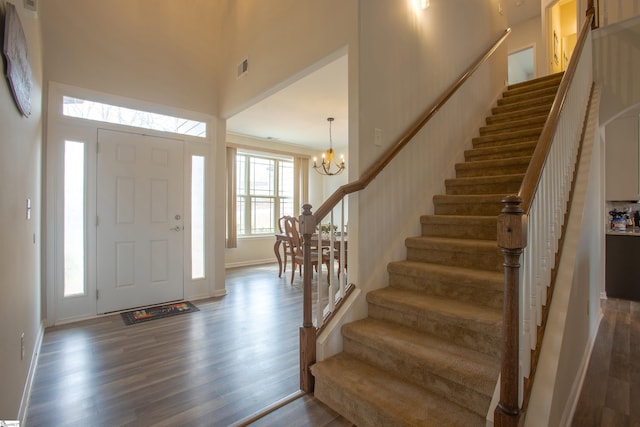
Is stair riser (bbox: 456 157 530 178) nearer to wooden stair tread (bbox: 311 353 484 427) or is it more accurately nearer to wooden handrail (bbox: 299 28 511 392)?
wooden handrail (bbox: 299 28 511 392)

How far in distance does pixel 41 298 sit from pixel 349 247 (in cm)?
297

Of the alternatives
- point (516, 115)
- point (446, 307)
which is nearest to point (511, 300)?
point (446, 307)

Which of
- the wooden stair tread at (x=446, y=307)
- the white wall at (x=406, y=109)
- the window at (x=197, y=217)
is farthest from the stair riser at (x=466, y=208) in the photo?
the window at (x=197, y=217)

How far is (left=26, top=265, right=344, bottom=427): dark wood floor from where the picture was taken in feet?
5.76

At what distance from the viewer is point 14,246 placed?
1632 millimetres

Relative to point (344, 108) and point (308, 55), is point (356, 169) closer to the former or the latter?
point (308, 55)

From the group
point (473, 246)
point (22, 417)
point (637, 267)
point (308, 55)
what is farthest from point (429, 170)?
point (637, 267)

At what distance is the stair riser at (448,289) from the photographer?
6.34ft

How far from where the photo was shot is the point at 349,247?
232cm

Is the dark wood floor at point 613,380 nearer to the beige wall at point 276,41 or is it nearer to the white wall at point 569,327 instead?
the white wall at point 569,327

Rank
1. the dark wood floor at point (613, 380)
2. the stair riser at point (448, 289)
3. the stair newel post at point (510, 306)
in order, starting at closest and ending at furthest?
the stair newel post at point (510, 306) < the dark wood floor at point (613, 380) < the stair riser at point (448, 289)

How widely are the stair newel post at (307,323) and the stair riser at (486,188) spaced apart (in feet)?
5.99

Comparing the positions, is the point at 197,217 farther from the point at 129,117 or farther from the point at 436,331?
the point at 436,331

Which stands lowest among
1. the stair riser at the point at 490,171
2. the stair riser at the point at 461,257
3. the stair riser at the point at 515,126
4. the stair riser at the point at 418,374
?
the stair riser at the point at 418,374
